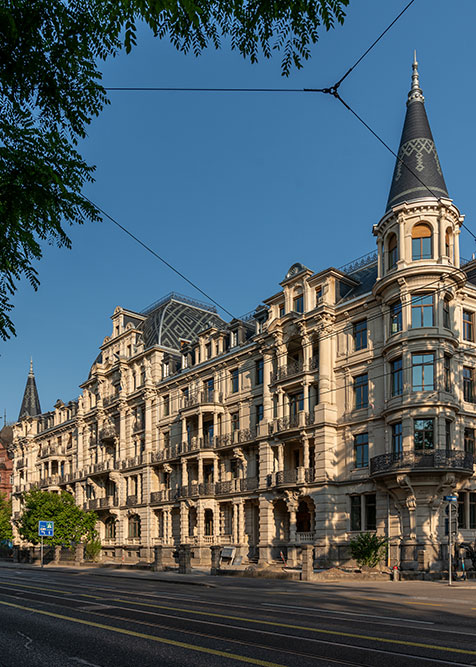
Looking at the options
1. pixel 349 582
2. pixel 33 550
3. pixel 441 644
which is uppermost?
pixel 441 644

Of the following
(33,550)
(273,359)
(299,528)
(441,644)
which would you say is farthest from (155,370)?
(441,644)

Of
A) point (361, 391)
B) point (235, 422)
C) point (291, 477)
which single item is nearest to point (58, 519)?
point (235, 422)

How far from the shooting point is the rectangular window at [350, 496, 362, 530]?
122 ft

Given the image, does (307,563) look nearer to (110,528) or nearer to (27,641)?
(27,641)

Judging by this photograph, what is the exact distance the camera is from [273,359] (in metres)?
44.4

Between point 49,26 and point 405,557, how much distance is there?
31233 mm

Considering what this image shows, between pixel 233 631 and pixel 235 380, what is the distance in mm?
37042

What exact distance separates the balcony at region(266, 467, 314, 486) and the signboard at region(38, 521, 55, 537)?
21.2 m

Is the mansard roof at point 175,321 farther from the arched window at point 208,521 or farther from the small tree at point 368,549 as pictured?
the small tree at point 368,549

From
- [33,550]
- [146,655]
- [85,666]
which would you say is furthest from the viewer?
[33,550]

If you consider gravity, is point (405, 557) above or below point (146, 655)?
below

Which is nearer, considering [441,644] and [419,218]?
[441,644]

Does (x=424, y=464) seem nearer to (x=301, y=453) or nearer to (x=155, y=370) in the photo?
(x=301, y=453)

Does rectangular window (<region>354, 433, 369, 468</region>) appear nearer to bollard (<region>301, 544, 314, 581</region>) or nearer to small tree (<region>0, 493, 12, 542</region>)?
bollard (<region>301, 544, 314, 581</region>)
